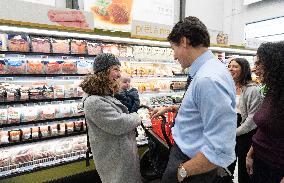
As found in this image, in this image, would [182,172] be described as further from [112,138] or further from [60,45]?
[60,45]

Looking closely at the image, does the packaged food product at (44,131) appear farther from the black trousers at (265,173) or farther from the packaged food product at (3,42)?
the black trousers at (265,173)

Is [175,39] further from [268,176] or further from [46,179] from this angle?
[46,179]

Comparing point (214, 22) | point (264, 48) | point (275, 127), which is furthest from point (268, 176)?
point (214, 22)

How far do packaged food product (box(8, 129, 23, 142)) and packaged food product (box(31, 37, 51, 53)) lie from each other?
3.28 feet

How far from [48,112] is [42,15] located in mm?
1194

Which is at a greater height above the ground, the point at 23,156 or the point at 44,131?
the point at 44,131

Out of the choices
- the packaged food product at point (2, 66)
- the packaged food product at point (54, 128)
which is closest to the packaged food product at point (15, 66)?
the packaged food product at point (2, 66)

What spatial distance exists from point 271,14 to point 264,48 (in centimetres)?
786

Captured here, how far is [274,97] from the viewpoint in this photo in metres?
2.17

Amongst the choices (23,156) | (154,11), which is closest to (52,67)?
(23,156)

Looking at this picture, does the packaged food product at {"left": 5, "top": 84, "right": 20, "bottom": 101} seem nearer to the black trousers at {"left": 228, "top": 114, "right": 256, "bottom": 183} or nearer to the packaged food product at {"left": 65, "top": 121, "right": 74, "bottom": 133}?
the packaged food product at {"left": 65, "top": 121, "right": 74, "bottom": 133}

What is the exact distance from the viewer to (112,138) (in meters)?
2.45

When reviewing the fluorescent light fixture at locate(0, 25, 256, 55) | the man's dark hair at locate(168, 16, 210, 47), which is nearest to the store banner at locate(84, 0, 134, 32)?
A: the fluorescent light fixture at locate(0, 25, 256, 55)

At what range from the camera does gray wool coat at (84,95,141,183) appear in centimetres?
236
